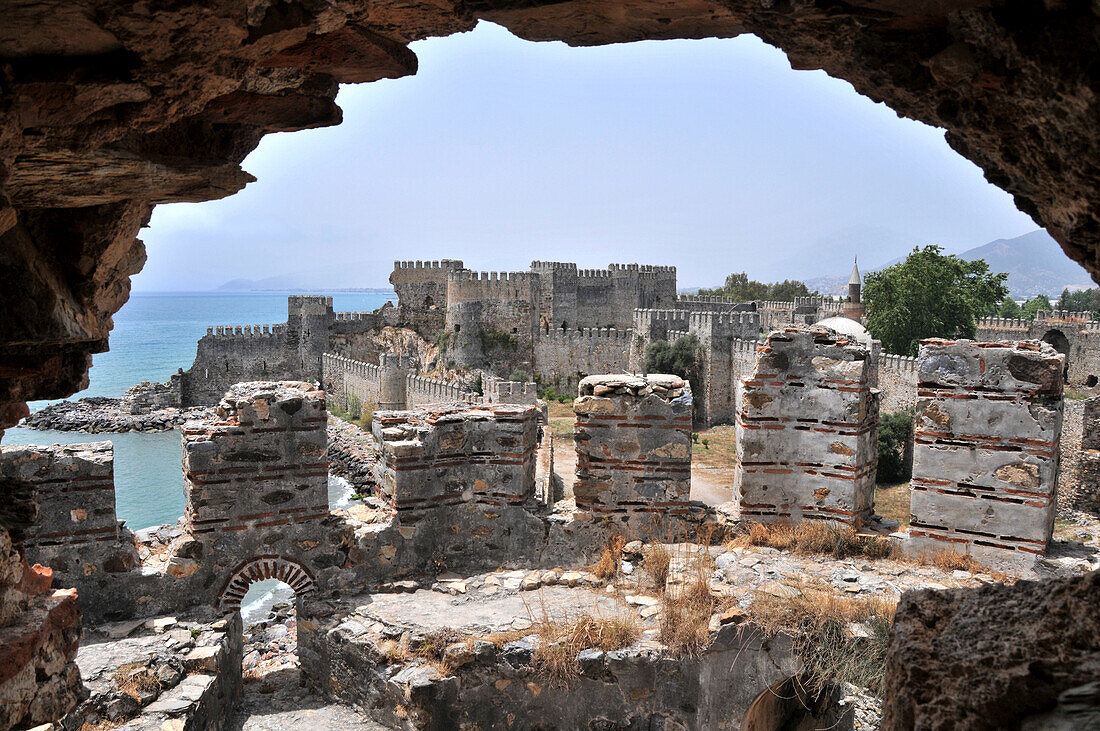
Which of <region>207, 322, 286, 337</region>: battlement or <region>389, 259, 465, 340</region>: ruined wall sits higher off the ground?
<region>389, 259, 465, 340</region>: ruined wall

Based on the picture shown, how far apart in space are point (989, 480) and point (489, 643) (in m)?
4.53

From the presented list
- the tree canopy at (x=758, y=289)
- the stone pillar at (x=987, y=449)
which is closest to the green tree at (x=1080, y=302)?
the tree canopy at (x=758, y=289)

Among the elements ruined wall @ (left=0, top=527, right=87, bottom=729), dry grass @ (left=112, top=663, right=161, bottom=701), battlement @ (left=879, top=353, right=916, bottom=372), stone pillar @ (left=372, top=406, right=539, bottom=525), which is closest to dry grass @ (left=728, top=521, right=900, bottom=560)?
stone pillar @ (left=372, top=406, right=539, bottom=525)

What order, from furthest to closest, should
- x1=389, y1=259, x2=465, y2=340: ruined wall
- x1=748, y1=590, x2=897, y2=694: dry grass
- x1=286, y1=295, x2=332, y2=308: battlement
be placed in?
x1=389, y1=259, x2=465, y2=340: ruined wall
x1=286, y1=295, x2=332, y2=308: battlement
x1=748, y1=590, x2=897, y2=694: dry grass

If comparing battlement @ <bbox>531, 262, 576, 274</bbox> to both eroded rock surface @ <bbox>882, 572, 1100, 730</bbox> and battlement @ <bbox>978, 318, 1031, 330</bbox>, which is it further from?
eroded rock surface @ <bbox>882, 572, 1100, 730</bbox>

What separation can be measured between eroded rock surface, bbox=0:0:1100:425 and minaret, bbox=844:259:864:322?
3870cm

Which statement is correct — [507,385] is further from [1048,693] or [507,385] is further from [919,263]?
[1048,693]

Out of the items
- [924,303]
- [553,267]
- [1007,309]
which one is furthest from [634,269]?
[1007,309]

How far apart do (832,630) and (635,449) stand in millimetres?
2548

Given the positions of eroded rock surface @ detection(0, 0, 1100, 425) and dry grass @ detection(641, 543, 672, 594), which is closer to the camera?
eroded rock surface @ detection(0, 0, 1100, 425)

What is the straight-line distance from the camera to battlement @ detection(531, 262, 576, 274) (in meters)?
38.6

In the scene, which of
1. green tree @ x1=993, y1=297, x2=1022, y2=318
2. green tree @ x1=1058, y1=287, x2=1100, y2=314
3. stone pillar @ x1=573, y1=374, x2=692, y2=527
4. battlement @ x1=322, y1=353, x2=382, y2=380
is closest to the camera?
stone pillar @ x1=573, y1=374, x2=692, y2=527

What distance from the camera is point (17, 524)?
129 inches

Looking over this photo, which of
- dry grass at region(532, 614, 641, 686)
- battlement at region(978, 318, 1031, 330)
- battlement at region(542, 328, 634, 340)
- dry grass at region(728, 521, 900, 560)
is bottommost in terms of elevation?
dry grass at region(532, 614, 641, 686)
